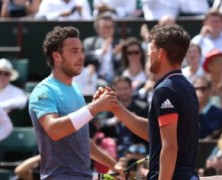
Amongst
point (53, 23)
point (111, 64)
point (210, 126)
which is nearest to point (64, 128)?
point (210, 126)

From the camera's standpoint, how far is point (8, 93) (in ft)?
38.7

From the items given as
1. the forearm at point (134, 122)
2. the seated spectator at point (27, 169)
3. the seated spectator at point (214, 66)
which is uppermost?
the forearm at point (134, 122)

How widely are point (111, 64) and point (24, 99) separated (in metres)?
1.45

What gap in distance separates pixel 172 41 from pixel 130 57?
6.63m

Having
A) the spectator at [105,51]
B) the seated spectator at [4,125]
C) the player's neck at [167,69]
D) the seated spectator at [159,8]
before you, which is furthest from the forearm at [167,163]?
the seated spectator at [159,8]

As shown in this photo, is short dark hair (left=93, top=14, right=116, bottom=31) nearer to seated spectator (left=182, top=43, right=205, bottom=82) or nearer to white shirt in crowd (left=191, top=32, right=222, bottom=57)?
white shirt in crowd (left=191, top=32, right=222, bottom=57)

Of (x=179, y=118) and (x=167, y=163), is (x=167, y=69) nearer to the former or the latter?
(x=179, y=118)

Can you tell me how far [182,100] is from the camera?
17.7 ft

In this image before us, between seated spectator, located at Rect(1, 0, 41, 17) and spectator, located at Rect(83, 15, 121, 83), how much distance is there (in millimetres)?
1747

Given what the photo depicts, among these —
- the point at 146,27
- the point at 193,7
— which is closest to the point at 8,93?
the point at 146,27

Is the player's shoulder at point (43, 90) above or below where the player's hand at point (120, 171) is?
above

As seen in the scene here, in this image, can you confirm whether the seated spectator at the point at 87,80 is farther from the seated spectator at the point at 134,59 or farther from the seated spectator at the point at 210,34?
the seated spectator at the point at 210,34

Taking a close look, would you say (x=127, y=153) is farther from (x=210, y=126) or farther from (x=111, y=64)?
(x=111, y=64)

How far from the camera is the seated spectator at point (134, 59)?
12.0m
